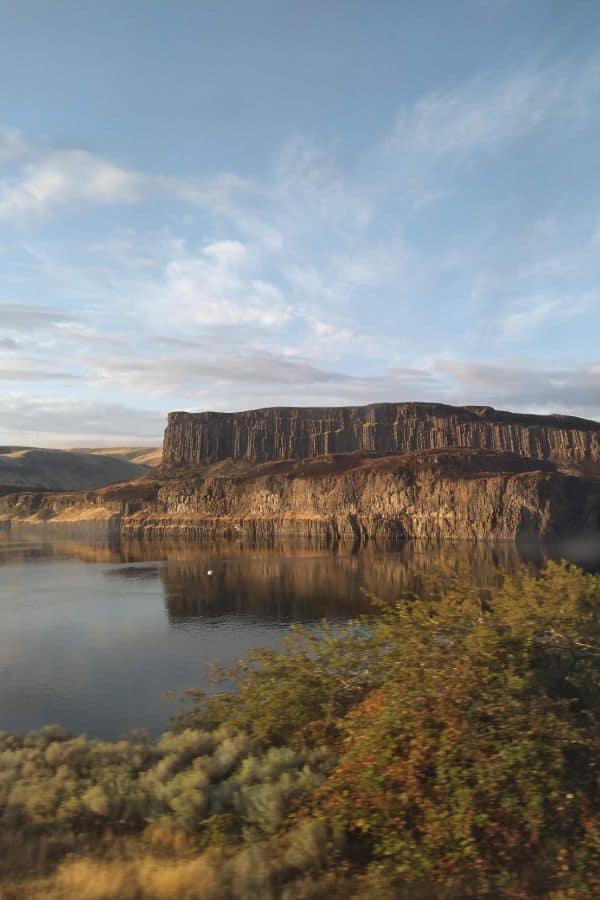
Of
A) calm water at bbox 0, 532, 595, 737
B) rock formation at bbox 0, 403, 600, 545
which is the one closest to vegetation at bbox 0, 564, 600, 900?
calm water at bbox 0, 532, 595, 737

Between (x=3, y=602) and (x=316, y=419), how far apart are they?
Result: 120338 mm

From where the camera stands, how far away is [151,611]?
44.7 metres

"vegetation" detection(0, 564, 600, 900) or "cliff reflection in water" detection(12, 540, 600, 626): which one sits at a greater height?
"vegetation" detection(0, 564, 600, 900)

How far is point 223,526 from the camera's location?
119m

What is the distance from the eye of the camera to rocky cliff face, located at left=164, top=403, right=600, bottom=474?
147625 millimetres

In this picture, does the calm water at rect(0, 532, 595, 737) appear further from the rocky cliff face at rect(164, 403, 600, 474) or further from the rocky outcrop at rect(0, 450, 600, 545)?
the rocky cliff face at rect(164, 403, 600, 474)

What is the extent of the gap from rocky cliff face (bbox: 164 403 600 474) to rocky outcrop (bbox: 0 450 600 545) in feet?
75.6

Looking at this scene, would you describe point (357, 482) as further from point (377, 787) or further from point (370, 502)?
point (377, 787)

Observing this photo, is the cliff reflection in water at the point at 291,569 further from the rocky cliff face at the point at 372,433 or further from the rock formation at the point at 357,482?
the rocky cliff face at the point at 372,433

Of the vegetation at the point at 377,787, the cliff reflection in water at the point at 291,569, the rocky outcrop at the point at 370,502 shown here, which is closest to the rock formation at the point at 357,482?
the rocky outcrop at the point at 370,502

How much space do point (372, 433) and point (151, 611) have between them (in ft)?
385

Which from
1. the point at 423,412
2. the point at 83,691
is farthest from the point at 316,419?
the point at 83,691

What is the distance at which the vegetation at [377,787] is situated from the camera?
8453 millimetres

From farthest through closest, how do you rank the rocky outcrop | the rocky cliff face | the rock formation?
the rocky cliff face → the rock formation → the rocky outcrop
